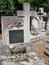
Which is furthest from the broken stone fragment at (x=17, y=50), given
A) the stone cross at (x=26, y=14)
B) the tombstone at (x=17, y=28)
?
the stone cross at (x=26, y=14)

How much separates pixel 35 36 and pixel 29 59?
14.9 ft

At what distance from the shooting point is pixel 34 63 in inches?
276

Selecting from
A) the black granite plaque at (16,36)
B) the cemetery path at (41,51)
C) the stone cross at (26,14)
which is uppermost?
the stone cross at (26,14)

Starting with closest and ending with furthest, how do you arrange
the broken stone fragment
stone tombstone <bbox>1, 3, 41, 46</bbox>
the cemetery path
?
1. the cemetery path
2. the broken stone fragment
3. stone tombstone <bbox>1, 3, 41, 46</bbox>

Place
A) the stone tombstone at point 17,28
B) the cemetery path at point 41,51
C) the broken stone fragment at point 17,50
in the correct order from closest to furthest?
1. the cemetery path at point 41,51
2. the broken stone fragment at point 17,50
3. the stone tombstone at point 17,28

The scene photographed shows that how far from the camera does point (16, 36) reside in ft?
35.7

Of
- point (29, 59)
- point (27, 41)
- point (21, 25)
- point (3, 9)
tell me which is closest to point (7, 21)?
point (21, 25)

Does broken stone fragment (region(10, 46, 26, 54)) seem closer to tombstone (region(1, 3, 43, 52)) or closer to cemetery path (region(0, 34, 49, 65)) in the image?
cemetery path (region(0, 34, 49, 65))

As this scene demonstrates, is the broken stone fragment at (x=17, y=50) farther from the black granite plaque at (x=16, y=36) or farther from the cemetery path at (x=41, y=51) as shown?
the black granite plaque at (x=16, y=36)

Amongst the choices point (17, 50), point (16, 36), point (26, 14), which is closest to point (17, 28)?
point (16, 36)

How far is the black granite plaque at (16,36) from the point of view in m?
10.8

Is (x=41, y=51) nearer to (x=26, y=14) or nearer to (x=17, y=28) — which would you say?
(x=17, y=28)

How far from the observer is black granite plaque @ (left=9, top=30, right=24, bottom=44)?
10781 mm

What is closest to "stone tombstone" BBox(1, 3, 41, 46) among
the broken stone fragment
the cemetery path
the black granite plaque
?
the black granite plaque
